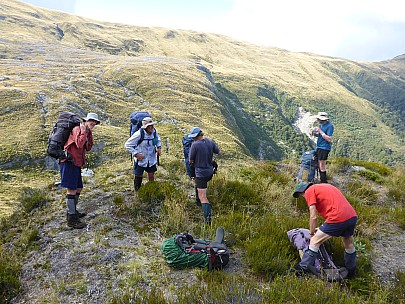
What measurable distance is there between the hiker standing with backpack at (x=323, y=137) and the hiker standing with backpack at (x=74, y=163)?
21.4 ft

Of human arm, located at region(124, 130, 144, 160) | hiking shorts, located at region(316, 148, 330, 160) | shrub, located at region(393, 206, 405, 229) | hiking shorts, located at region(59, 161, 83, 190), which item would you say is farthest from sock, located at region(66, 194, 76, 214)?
shrub, located at region(393, 206, 405, 229)

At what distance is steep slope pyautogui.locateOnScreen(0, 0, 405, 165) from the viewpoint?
169ft

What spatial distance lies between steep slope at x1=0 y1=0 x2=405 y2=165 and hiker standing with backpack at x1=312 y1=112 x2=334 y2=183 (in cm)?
3414

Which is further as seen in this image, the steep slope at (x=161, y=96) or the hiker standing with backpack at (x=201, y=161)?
the steep slope at (x=161, y=96)

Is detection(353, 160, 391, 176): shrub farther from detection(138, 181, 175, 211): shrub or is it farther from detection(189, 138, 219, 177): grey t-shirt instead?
detection(138, 181, 175, 211): shrub

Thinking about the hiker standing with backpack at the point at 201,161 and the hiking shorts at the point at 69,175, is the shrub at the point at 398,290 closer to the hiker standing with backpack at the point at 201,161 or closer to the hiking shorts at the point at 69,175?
the hiker standing with backpack at the point at 201,161

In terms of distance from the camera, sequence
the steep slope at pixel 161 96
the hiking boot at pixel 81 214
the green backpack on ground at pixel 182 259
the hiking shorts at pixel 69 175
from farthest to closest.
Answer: the steep slope at pixel 161 96
the hiking boot at pixel 81 214
the hiking shorts at pixel 69 175
the green backpack on ground at pixel 182 259

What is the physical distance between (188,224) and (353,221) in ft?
10.4

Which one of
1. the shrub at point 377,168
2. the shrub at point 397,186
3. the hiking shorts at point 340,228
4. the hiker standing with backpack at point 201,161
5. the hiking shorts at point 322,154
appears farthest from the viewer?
the shrub at point 377,168

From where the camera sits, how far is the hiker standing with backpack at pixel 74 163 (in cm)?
557

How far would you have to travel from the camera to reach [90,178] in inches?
369

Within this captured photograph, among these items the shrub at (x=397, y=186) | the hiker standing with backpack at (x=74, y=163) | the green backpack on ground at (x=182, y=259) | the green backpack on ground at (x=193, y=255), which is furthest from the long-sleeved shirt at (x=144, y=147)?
the shrub at (x=397, y=186)

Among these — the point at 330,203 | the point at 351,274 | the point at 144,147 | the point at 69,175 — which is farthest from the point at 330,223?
the point at 69,175

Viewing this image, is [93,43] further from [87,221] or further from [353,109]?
[87,221]
